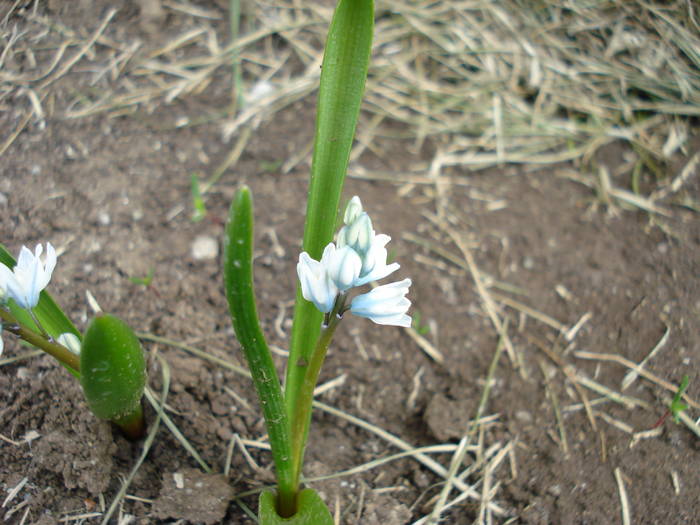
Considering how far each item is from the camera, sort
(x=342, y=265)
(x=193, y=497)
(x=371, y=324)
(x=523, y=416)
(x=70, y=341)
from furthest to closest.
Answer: (x=371, y=324)
(x=523, y=416)
(x=193, y=497)
(x=70, y=341)
(x=342, y=265)

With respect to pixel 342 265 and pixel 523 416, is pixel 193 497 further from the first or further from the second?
pixel 523 416

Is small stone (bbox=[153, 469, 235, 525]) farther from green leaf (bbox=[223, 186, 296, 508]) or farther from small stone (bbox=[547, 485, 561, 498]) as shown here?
small stone (bbox=[547, 485, 561, 498])

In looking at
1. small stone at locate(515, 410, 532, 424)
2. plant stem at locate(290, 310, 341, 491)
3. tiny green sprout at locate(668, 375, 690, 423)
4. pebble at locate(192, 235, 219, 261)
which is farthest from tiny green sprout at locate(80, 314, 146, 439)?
tiny green sprout at locate(668, 375, 690, 423)

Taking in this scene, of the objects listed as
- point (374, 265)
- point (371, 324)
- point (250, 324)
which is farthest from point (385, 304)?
point (371, 324)

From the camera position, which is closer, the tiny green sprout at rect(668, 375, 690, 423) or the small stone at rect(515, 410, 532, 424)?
the tiny green sprout at rect(668, 375, 690, 423)

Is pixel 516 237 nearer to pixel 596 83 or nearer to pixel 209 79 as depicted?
pixel 596 83

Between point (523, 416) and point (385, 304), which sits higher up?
point (385, 304)

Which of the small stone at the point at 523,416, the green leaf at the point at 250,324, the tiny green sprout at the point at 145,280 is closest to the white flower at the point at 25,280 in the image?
the green leaf at the point at 250,324
